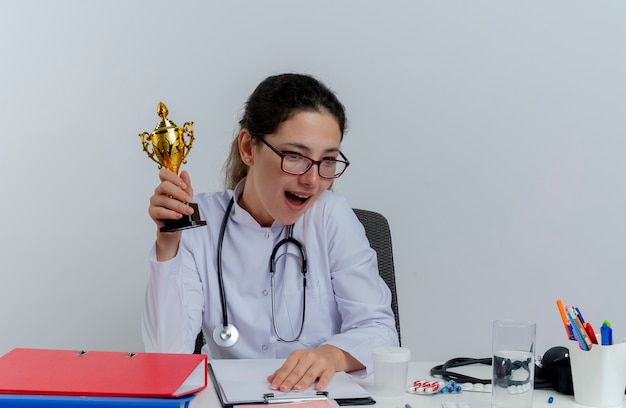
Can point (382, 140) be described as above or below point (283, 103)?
below

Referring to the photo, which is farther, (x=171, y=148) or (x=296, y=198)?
(x=296, y=198)

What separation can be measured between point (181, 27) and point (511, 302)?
1534 millimetres

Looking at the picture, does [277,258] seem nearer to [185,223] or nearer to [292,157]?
[292,157]

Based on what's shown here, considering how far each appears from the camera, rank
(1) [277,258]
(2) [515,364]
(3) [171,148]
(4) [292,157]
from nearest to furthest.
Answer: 1. (2) [515,364]
2. (3) [171,148]
3. (4) [292,157]
4. (1) [277,258]

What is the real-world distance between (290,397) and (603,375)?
0.53 meters

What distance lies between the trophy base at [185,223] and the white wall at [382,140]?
1.06 metres

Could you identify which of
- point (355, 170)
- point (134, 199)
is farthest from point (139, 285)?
point (355, 170)

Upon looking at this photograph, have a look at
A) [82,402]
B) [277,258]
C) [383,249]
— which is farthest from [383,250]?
[82,402]

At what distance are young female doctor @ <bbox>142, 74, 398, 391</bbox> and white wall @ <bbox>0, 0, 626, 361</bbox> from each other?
752 mm

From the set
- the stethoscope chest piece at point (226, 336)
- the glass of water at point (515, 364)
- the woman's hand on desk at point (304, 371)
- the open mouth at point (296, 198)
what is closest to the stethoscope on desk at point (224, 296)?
the stethoscope chest piece at point (226, 336)

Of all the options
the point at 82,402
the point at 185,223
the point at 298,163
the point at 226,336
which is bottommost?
the point at 226,336

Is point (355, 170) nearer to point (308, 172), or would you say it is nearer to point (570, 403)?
point (308, 172)

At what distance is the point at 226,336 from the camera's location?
1.77m

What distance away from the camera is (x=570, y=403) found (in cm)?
129
